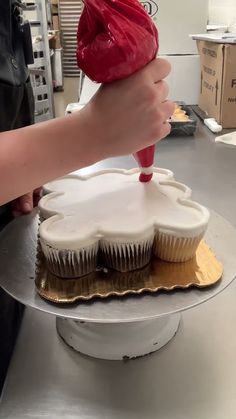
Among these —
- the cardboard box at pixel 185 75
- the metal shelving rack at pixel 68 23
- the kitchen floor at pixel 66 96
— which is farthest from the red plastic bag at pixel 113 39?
the metal shelving rack at pixel 68 23

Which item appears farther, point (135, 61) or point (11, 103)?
point (11, 103)

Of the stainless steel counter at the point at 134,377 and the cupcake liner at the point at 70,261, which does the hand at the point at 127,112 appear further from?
the stainless steel counter at the point at 134,377

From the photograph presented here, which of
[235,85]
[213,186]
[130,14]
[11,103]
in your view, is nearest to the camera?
[130,14]

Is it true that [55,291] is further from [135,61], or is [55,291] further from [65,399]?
[135,61]

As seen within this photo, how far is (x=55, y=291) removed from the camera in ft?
1.41

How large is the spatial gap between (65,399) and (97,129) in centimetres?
26

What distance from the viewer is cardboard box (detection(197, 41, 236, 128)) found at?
114 cm

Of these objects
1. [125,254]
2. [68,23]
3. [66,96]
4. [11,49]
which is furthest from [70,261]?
[68,23]

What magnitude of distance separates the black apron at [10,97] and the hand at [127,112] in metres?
0.16

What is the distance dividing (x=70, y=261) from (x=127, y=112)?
16 centimetres

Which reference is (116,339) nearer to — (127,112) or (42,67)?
(127,112)

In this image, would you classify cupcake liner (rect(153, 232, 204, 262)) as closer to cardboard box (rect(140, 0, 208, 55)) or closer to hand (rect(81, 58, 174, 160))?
hand (rect(81, 58, 174, 160))

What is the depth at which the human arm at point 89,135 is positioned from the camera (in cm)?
40

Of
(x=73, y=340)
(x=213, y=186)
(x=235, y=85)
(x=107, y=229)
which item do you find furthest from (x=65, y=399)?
(x=235, y=85)
